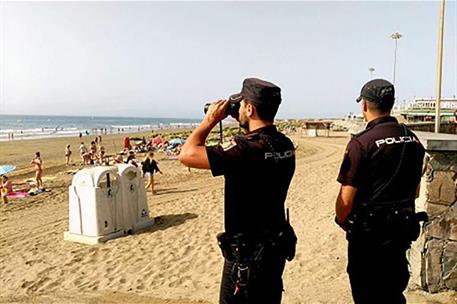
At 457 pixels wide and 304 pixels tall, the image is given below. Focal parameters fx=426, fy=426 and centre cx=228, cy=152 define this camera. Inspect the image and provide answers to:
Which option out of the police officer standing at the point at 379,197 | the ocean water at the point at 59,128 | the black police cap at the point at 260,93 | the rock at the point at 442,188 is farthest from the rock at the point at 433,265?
the ocean water at the point at 59,128

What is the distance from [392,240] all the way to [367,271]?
0.28m

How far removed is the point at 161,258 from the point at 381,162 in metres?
5.34

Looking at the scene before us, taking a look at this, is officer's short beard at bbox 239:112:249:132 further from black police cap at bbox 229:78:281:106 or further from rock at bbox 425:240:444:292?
rock at bbox 425:240:444:292

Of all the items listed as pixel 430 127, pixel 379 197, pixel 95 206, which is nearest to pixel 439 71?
pixel 430 127

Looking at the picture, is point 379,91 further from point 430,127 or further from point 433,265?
point 430,127

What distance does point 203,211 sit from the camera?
1074 centimetres

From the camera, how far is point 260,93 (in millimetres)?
2520

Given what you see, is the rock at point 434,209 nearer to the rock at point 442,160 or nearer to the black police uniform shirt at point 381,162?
the rock at point 442,160

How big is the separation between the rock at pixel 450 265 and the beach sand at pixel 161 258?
0.49 feet

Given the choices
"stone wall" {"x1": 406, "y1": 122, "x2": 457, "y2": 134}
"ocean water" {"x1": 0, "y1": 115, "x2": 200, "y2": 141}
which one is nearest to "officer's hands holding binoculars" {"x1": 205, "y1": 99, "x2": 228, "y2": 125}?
"stone wall" {"x1": 406, "y1": 122, "x2": 457, "y2": 134}

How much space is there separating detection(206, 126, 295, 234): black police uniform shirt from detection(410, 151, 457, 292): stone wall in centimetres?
208

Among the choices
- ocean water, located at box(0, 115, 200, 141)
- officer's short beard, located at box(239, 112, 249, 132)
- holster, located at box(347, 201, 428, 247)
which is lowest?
ocean water, located at box(0, 115, 200, 141)

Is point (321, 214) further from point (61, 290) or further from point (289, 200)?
point (61, 290)

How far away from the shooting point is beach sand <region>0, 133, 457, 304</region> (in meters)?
5.47
